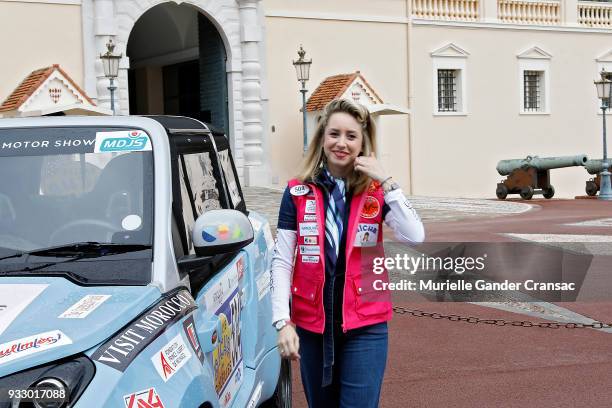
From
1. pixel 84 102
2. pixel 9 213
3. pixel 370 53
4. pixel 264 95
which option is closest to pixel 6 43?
pixel 84 102

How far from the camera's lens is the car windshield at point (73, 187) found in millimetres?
4152

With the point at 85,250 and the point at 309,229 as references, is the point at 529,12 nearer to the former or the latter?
the point at 309,229

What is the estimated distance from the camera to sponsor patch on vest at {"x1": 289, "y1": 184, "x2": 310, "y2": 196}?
13.7ft

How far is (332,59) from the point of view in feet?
115

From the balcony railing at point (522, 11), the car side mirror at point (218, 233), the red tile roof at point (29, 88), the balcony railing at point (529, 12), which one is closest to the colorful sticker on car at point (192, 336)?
the car side mirror at point (218, 233)

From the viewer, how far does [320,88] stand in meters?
33.6

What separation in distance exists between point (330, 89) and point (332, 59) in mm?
2272

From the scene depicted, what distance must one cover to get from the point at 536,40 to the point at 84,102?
1863cm

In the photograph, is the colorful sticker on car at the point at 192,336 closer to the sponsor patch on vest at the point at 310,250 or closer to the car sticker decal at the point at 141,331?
the car sticker decal at the point at 141,331

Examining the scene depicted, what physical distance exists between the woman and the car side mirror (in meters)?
Result: 0.19

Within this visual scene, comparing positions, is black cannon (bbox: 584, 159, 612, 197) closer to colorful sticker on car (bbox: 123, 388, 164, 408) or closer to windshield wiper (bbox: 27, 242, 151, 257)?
windshield wiper (bbox: 27, 242, 151, 257)

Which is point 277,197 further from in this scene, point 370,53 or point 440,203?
point 370,53

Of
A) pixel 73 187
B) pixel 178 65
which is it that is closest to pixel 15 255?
pixel 73 187

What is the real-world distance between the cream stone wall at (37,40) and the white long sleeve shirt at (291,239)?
86.5 ft
